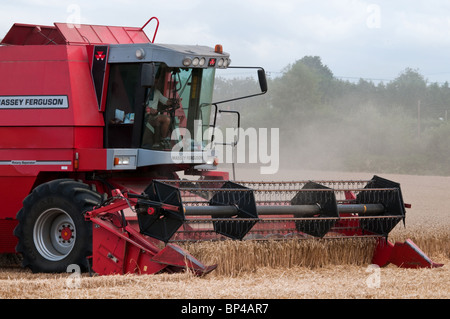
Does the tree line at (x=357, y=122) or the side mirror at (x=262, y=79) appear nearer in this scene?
the side mirror at (x=262, y=79)

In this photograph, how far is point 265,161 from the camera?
3569cm

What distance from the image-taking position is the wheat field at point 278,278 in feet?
18.7

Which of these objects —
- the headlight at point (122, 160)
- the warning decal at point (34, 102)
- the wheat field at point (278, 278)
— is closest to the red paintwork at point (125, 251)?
the wheat field at point (278, 278)

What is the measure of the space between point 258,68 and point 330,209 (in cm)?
200

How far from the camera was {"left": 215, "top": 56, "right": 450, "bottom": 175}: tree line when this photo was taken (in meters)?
33.6

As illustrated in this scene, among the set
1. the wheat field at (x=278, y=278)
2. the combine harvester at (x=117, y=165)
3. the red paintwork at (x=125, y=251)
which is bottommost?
the wheat field at (x=278, y=278)

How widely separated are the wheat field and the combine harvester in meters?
0.20

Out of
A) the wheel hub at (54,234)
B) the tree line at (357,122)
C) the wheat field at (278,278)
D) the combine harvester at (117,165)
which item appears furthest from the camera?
the tree line at (357,122)

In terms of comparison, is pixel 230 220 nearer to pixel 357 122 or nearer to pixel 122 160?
pixel 122 160

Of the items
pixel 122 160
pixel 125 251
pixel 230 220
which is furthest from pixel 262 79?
pixel 125 251

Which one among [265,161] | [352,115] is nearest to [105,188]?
[265,161]

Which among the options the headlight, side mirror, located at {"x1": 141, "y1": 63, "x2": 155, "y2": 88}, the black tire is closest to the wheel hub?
the black tire

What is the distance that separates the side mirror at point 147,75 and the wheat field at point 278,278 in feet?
6.60

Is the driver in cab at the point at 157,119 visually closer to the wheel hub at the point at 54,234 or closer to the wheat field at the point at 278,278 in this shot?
the wheel hub at the point at 54,234
